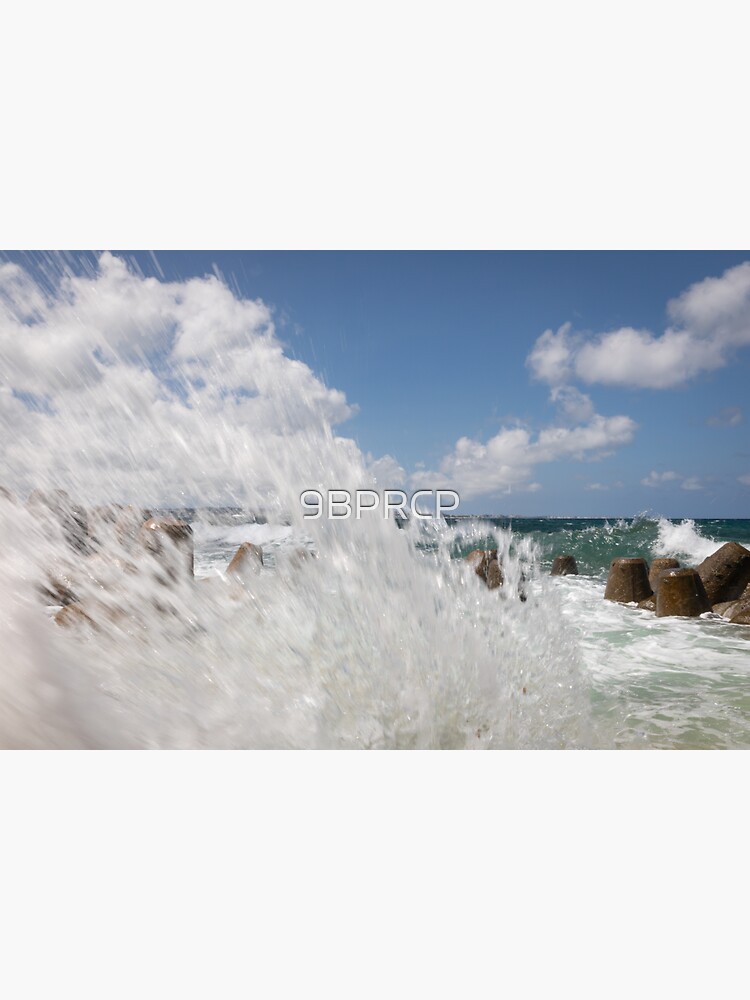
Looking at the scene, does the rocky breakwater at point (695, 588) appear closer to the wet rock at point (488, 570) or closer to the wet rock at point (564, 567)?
the wet rock at point (488, 570)

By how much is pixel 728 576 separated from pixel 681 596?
75 centimetres

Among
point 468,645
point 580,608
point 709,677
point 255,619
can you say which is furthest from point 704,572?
point 255,619

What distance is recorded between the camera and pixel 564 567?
10969mm

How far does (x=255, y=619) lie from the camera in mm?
2529

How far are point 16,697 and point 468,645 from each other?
158 centimetres

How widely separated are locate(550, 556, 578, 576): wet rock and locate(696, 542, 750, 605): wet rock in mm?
A: 4329

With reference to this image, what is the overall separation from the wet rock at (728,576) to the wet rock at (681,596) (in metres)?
0.21

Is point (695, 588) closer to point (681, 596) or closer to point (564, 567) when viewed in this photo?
point (681, 596)

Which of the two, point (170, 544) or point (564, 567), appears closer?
point (170, 544)

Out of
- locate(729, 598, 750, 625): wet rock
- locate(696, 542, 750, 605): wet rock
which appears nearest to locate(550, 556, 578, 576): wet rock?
locate(696, 542, 750, 605): wet rock

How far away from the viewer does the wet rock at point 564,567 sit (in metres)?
10.7

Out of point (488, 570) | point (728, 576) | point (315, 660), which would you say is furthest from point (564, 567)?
point (315, 660)

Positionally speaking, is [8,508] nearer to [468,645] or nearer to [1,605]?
[1,605]

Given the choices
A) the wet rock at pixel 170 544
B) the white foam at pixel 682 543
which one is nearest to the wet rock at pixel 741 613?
the wet rock at pixel 170 544
